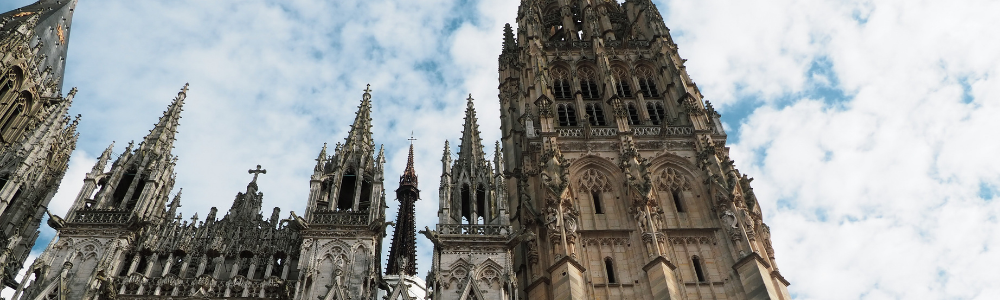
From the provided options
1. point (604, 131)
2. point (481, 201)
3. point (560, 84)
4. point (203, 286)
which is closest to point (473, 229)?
point (481, 201)

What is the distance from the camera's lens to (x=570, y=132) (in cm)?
3142

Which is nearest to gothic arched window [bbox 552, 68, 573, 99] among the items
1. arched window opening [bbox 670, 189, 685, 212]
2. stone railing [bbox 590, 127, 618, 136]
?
stone railing [bbox 590, 127, 618, 136]

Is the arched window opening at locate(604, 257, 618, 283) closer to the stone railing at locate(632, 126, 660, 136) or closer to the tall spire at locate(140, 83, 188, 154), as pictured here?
the stone railing at locate(632, 126, 660, 136)

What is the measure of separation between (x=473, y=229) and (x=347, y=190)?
5.48m

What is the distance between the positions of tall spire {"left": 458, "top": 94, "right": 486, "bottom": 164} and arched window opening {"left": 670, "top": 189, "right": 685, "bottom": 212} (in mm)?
7495

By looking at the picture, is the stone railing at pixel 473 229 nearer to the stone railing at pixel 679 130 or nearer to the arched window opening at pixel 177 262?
the arched window opening at pixel 177 262

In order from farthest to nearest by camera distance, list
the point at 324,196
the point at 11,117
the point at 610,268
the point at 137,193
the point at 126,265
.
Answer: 1. the point at 11,117
2. the point at 137,193
3. the point at 610,268
4. the point at 324,196
5. the point at 126,265

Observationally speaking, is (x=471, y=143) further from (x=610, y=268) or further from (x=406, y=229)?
(x=406, y=229)

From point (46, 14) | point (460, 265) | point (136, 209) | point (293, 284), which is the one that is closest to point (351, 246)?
point (293, 284)

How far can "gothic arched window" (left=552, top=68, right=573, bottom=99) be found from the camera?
35.6 meters

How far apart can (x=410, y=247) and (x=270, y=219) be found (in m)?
29.0

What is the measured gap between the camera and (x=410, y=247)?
54.0 m

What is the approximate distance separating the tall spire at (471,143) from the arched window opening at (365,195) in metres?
3.53

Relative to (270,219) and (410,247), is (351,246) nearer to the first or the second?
(270,219)
